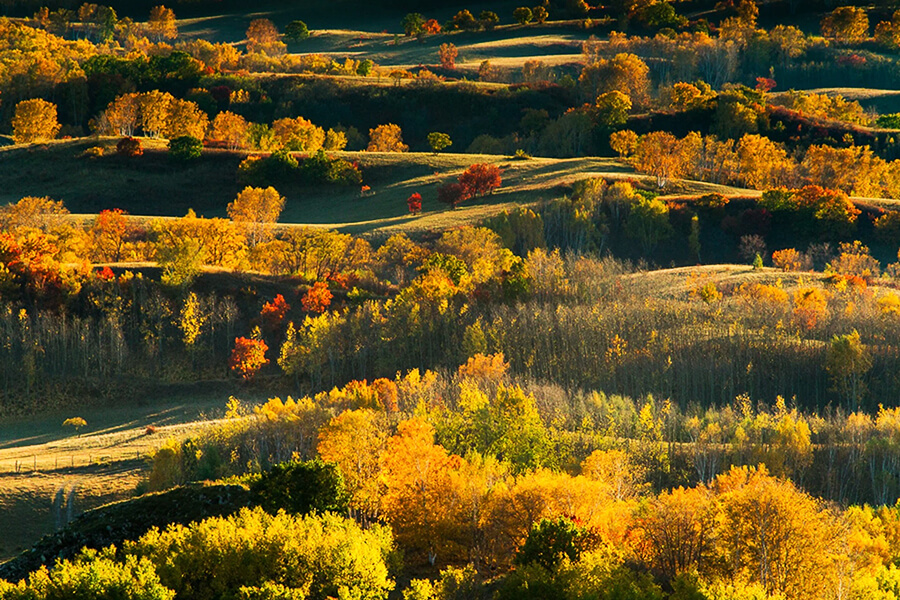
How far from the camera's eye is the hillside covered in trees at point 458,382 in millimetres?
61375

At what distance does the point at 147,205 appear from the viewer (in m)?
196

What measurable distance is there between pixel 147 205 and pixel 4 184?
2460 centimetres

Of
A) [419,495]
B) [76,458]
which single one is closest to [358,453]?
[419,495]

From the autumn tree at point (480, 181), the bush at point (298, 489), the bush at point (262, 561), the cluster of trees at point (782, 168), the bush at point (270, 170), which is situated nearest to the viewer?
the bush at point (262, 561)

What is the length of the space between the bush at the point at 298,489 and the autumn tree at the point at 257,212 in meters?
99.9

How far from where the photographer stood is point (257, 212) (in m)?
171

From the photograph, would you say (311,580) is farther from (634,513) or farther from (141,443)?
(141,443)

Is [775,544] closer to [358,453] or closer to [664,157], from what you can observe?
[358,453]

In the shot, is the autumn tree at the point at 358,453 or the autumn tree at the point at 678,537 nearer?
the autumn tree at the point at 678,537

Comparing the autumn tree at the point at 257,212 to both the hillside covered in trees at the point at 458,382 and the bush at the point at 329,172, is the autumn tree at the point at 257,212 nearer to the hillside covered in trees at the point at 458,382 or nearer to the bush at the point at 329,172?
the hillside covered in trees at the point at 458,382

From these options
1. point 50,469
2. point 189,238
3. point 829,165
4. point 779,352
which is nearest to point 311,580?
point 50,469

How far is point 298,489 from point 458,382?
4556 cm

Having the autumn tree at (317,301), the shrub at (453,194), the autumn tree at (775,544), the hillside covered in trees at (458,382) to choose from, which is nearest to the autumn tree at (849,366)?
the hillside covered in trees at (458,382)

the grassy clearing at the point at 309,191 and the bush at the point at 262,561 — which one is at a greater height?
the bush at the point at 262,561
